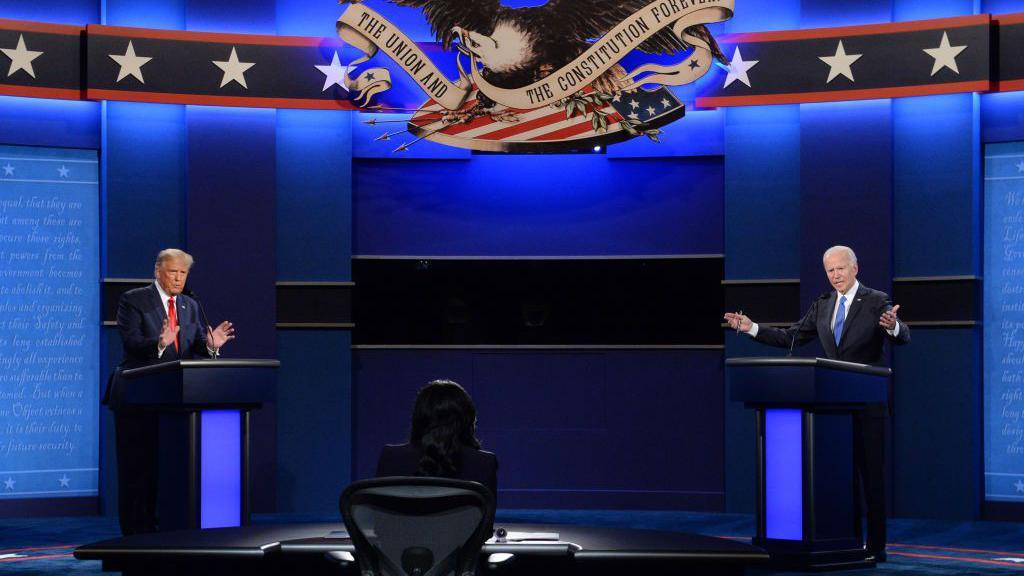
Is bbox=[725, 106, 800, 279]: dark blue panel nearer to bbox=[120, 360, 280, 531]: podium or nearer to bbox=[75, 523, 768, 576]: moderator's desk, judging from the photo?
bbox=[120, 360, 280, 531]: podium

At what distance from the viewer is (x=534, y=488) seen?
26.5ft

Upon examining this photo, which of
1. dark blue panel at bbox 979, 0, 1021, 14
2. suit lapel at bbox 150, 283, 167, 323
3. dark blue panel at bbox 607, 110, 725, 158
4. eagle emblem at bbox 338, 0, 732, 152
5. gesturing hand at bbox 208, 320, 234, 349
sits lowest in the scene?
gesturing hand at bbox 208, 320, 234, 349

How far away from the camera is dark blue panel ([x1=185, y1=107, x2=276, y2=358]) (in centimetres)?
782

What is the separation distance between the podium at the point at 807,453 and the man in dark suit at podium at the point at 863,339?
140mm

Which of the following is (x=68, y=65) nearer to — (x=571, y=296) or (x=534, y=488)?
(x=571, y=296)

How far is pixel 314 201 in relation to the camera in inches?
313

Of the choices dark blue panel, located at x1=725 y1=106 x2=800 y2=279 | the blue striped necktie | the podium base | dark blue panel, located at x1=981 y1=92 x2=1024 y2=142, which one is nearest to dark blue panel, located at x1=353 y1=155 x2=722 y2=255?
dark blue panel, located at x1=725 y1=106 x2=800 y2=279

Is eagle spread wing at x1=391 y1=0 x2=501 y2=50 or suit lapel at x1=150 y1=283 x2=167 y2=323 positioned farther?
eagle spread wing at x1=391 y1=0 x2=501 y2=50

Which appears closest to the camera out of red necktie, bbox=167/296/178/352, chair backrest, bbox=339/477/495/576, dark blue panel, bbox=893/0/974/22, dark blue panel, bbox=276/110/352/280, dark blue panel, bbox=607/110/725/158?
chair backrest, bbox=339/477/495/576

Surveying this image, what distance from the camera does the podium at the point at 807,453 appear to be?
528cm

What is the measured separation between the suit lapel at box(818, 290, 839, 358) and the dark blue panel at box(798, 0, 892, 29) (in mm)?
2700

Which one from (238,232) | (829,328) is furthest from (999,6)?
(238,232)

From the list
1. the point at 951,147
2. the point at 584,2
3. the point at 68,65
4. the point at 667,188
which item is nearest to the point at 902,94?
the point at 951,147

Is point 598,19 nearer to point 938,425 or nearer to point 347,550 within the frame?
point 938,425
